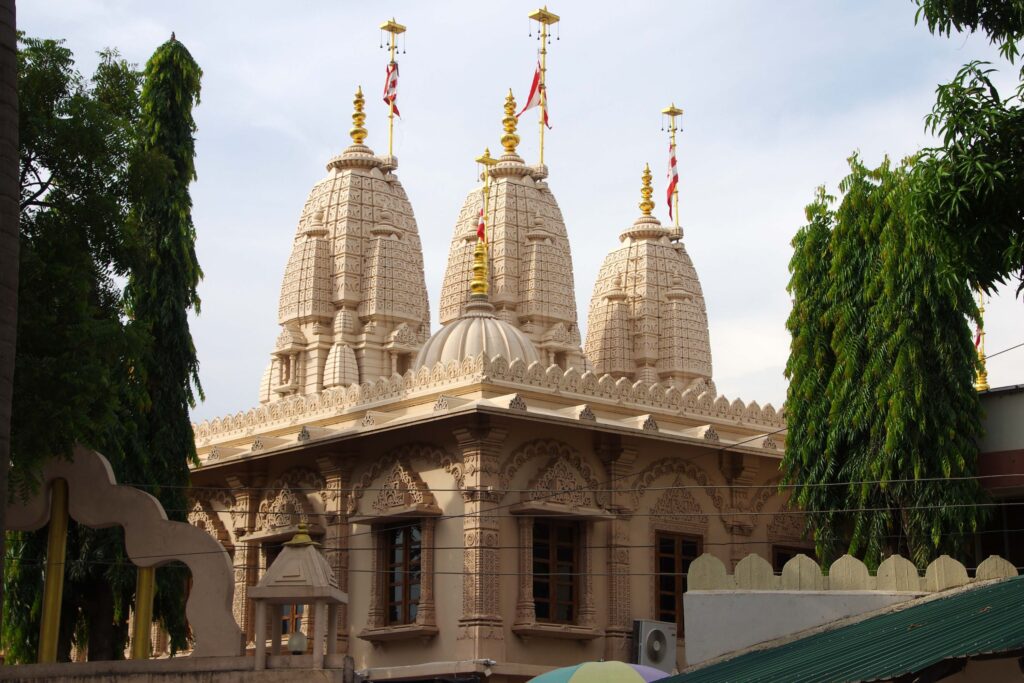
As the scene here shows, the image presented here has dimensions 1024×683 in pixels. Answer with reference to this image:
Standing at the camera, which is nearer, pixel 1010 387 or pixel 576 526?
pixel 1010 387

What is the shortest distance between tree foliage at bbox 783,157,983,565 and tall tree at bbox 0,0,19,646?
50.2 feet

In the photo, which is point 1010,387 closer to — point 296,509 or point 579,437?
point 579,437

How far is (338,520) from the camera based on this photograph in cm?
2772

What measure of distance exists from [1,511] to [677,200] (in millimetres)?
34795

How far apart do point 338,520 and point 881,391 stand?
9598 millimetres

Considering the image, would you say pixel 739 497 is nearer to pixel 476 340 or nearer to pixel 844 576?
pixel 476 340

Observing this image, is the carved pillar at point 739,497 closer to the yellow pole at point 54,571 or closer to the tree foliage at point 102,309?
the tree foliage at point 102,309

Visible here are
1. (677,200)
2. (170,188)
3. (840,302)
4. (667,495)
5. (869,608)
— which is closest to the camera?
(869,608)

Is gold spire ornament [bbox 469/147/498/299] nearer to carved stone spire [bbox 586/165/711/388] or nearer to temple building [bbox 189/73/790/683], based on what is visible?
temple building [bbox 189/73/790/683]

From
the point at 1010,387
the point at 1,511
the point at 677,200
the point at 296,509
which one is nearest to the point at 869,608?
the point at 1,511

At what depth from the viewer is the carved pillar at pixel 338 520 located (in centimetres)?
2741

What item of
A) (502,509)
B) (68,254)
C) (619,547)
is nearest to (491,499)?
(502,509)

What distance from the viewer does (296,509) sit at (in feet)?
93.9

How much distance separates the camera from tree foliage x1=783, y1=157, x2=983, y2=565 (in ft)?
79.4
